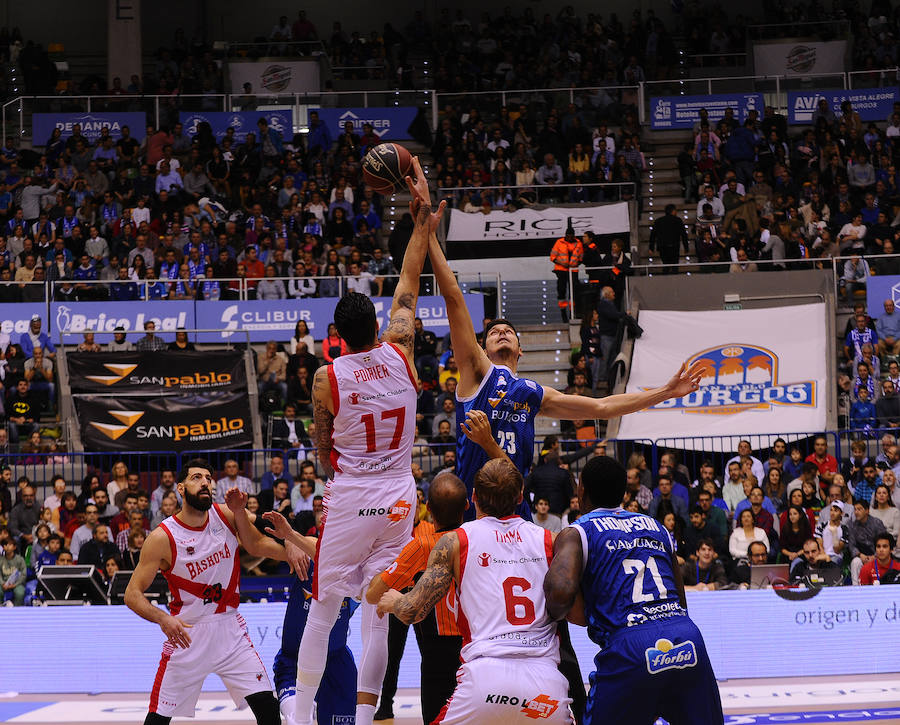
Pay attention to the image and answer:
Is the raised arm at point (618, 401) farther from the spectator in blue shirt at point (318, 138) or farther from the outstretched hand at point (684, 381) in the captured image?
the spectator in blue shirt at point (318, 138)

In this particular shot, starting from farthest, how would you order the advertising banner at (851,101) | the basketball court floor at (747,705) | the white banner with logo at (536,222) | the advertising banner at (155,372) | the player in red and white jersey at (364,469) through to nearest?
the advertising banner at (851,101) < the white banner with logo at (536,222) < the advertising banner at (155,372) < the basketball court floor at (747,705) < the player in red and white jersey at (364,469)

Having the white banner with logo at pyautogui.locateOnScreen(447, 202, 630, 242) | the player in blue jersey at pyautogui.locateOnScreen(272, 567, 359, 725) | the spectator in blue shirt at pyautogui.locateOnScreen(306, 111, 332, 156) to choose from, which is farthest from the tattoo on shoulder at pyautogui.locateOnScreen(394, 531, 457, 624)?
the spectator in blue shirt at pyautogui.locateOnScreen(306, 111, 332, 156)

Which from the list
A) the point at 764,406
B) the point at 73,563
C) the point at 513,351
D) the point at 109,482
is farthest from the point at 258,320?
the point at 513,351

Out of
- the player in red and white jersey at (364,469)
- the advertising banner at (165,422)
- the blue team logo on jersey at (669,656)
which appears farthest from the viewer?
the advertising banner at (165,422)

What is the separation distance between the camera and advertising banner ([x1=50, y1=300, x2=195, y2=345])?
784 inches

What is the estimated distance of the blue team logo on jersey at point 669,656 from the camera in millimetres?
5629

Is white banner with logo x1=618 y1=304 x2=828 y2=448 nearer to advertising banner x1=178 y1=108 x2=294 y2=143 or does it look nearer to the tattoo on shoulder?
advertising banner x1=178 y1=108 x2=294 y2=143

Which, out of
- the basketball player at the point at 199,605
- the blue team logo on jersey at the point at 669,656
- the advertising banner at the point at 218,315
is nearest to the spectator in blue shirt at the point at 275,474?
the advertising banner at the point at 218,315

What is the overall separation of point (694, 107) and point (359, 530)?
70.5 ft

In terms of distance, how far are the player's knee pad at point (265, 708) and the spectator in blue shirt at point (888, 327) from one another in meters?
14.1

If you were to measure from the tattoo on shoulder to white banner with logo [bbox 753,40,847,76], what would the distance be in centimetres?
2537

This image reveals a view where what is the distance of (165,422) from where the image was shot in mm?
17219

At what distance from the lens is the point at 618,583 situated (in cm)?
582

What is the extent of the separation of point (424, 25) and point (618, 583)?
26.8 meters
